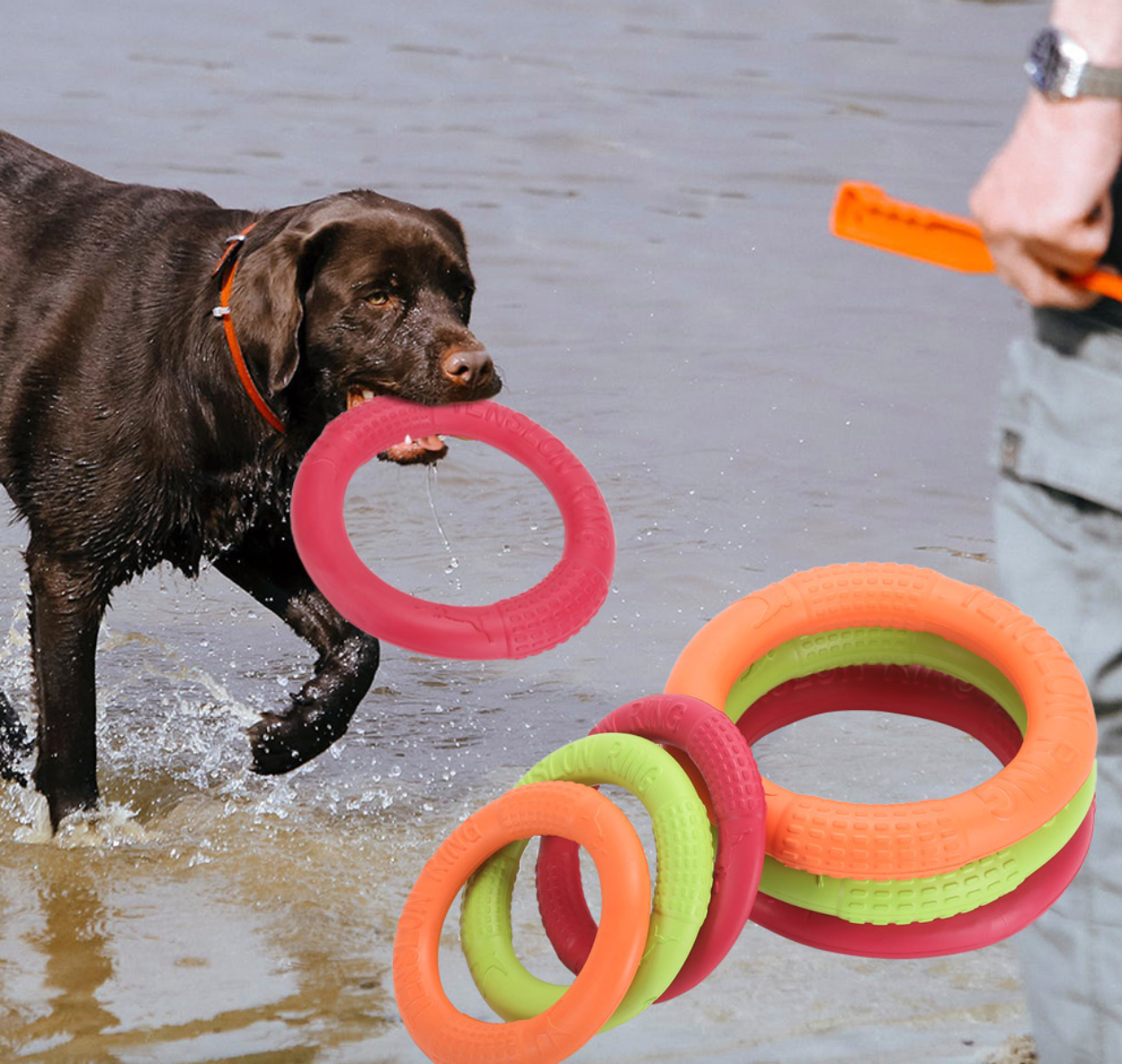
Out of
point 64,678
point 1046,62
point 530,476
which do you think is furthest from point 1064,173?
point 530,476

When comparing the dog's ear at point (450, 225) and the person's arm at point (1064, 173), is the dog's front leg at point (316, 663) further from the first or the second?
the person's arm at point (1064, 173)

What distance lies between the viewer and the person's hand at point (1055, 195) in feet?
6.33

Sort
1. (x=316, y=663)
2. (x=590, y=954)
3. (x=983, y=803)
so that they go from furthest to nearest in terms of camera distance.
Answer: (x=316, y=663)
(x=590, y=954)
(x=983, y=803)

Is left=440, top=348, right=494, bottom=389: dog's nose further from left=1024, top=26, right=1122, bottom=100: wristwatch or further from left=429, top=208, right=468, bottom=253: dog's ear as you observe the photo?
left=1024, top=26, right=1122, bottom=100: wristwatch

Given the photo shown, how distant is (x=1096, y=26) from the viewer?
76.3 inches

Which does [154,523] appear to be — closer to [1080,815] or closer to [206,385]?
[206,385]

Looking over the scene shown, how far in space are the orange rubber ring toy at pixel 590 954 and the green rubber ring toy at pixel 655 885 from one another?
4 cm

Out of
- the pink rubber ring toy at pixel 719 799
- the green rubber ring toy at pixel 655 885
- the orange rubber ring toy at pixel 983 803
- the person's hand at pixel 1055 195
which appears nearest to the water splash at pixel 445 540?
the green rubber ring toy at pixel 655 885

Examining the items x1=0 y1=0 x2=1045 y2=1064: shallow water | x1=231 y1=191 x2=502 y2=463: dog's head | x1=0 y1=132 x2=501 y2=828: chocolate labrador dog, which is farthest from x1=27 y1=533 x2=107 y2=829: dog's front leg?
x1=231 y1=191 x2=502 y2=463: dog's head

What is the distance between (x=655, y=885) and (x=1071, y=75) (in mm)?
1086

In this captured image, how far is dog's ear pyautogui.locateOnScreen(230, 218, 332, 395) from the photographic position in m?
3.45

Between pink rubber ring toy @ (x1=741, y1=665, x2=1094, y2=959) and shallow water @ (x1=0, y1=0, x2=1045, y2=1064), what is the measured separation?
2.02 feet

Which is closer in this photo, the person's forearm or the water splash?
the person's forearm

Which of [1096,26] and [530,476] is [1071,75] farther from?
[530,476]
